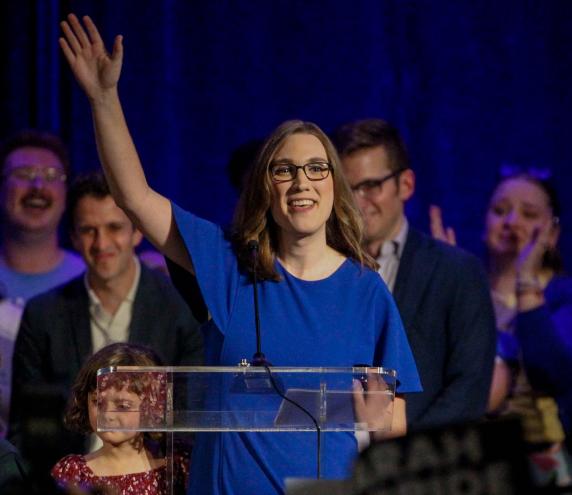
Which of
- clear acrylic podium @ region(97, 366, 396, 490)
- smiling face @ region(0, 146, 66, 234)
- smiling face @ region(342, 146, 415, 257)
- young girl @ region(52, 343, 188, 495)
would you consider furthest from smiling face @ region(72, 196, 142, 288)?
clear acrylic podium @ region(97, 366, 396, 490)

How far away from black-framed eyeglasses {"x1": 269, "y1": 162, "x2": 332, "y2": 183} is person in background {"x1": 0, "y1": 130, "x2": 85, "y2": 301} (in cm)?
197

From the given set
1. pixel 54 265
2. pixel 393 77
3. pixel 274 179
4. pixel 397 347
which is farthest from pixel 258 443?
pixel 393 77

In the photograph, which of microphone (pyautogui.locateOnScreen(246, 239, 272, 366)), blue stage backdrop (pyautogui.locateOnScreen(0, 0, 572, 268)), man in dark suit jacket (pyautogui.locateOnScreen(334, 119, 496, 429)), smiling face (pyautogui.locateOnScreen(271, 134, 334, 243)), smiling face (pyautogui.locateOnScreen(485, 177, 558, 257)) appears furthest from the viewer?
blue stage backdrop (pyautogui.locateOnScreen(0, 0, 572, 268))

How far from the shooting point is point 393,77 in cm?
551

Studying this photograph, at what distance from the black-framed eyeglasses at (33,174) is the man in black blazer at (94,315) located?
0.30 m

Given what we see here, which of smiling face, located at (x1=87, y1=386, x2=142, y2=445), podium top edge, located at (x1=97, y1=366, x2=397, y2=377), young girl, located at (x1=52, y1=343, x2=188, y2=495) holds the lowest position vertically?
young girl, located at (x1=52, y1=343, x2=188, y2=495)

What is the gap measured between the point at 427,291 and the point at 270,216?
1.20 metres

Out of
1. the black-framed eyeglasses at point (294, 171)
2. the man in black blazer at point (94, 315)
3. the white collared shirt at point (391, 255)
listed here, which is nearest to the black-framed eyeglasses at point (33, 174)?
the man in black blazer at point (94, 315)

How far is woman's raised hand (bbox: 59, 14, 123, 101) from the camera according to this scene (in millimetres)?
2787

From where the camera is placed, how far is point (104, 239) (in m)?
4.32

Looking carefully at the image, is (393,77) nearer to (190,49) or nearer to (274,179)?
(190,49)

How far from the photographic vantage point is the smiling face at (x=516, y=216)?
468cm

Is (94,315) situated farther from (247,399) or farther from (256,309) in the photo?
(247,399)

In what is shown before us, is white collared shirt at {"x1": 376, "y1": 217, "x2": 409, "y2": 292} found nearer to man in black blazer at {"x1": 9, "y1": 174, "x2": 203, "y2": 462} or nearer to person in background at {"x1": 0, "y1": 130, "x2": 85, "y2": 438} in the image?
man in black blazer at {"x1": 9, "y1": 174, "x2": 203, "y2": 462}
